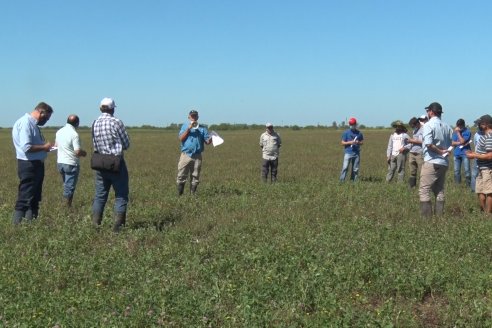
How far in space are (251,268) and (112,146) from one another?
313 cm

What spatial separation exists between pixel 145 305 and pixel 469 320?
2.69 meters

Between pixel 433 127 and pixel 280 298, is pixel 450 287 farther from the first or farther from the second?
pixel 433 127

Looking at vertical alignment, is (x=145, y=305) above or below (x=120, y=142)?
below

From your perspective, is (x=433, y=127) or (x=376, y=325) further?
(x=433, y=127)

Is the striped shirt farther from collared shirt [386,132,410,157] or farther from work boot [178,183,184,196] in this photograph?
work boot [178,183,184,196]

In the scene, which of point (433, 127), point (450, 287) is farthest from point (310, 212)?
point (450, 287)

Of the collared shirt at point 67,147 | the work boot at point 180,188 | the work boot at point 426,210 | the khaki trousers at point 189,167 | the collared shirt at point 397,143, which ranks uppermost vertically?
the collared shirt at point 397,143

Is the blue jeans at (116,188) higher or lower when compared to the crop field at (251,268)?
higher

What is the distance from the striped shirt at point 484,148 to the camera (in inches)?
335

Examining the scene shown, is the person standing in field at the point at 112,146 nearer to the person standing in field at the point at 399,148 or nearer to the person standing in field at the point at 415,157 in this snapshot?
the person standing in field at the point at 415,157

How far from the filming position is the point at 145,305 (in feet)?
14.8

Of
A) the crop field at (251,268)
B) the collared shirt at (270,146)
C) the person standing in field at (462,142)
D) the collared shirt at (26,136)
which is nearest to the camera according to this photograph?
the crop field at (251,268)

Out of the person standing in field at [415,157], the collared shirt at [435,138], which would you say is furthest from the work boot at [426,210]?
the person standing in field at [415,157]

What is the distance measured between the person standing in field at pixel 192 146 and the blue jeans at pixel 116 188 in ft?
11.1
